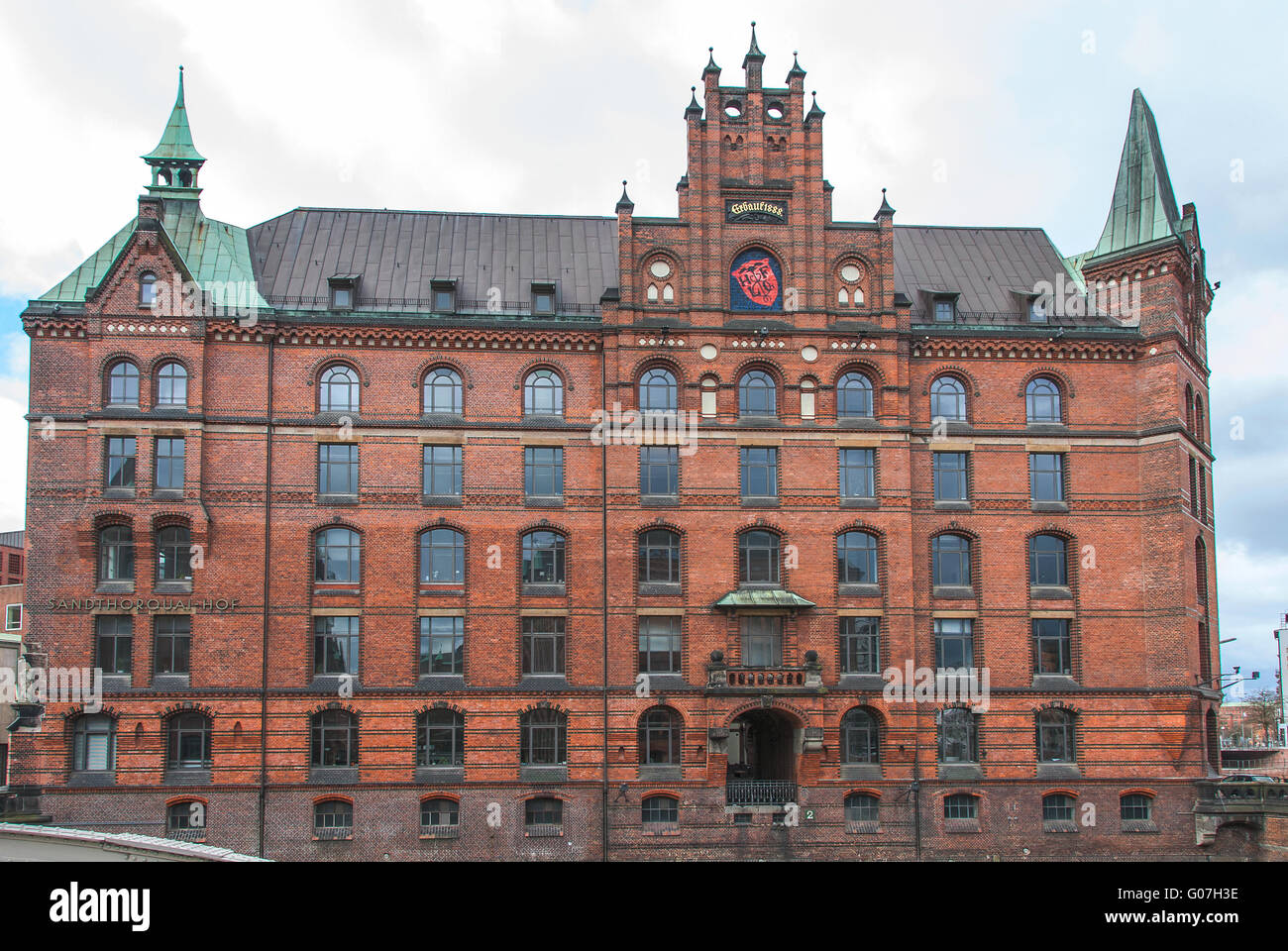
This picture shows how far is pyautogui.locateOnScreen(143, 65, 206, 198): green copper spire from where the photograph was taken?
40.4m

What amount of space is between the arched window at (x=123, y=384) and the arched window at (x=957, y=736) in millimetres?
28592

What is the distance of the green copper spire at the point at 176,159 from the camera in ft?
133

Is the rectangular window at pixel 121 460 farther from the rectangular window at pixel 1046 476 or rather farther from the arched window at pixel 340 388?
the rectangular window at pixel 1046 476

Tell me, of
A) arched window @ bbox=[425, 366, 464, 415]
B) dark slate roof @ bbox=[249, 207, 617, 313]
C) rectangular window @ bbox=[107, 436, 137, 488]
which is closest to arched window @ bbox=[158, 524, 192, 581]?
rectangular window @ bbox=[107, 436, 137, 488]

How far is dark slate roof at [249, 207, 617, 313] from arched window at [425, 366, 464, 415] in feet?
8.68

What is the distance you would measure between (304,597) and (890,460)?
1994 centimetres

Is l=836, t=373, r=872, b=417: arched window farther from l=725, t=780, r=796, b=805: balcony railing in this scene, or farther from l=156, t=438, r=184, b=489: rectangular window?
l=156, t=438, r=184, b=489: rectangular window

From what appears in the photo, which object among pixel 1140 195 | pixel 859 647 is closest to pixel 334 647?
pixel 859 647

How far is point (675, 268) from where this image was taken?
3850cm

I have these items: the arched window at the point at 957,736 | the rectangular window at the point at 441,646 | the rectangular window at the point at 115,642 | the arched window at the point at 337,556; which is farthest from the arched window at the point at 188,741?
the arched window at the point at 957,736

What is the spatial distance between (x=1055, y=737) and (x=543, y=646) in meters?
17.5

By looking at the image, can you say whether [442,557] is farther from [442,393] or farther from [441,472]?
[442,393]

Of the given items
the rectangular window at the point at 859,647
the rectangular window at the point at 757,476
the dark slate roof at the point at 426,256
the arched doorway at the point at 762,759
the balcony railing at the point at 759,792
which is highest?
the dark slate roof at the point at 426,256

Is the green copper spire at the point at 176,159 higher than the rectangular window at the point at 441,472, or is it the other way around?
the green copper spire at the point at 176,159
